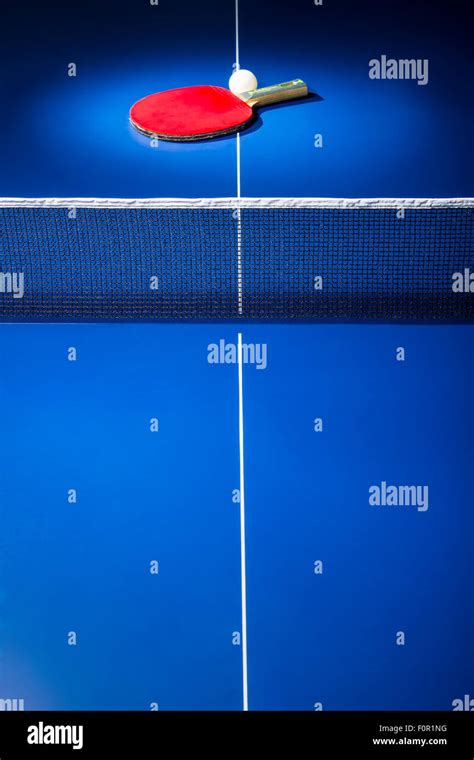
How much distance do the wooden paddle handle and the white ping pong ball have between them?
4 centimetres

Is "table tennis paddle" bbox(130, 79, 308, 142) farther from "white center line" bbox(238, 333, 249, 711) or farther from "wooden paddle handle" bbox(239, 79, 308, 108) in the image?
"white center line" bbox(238, 333, 249, 711)

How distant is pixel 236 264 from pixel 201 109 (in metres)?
1.44

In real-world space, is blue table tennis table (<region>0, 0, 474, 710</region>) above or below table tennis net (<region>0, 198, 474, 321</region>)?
below

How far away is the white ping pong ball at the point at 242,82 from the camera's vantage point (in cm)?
633

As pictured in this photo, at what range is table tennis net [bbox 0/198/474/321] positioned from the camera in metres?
5.67

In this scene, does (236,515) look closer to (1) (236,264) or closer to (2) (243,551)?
(2) (243,551)

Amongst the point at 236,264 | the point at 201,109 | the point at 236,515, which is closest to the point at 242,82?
the point at 201,109

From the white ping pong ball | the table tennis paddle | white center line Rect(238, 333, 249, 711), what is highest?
the white ping pong ball

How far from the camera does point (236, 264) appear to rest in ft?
18.8

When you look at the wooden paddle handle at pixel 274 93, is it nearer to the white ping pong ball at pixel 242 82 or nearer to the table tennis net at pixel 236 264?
the white ping pong ball at pixel 242 82

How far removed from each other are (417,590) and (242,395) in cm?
177

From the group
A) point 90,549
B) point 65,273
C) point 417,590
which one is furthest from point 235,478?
point 65,273

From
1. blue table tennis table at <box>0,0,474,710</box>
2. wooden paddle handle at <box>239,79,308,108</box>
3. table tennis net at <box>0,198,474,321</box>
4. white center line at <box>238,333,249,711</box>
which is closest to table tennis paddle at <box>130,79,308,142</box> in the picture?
wooden paddle handle at <box>239,79,308,108</box>

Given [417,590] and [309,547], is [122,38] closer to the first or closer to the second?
[309,547]
